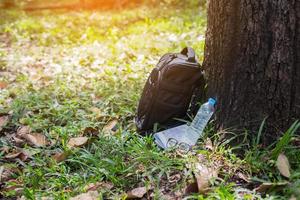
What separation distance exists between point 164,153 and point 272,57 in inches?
32.4

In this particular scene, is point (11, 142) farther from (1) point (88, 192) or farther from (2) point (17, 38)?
(2) point (17, 38)

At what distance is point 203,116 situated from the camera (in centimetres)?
293

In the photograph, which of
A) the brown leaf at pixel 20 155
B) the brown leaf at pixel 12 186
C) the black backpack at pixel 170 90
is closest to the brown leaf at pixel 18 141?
the brown leaf at pixel 20 155

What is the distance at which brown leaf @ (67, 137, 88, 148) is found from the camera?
303 cm

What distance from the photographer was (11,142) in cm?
326

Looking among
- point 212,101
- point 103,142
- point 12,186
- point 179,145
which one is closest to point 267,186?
point 179,145

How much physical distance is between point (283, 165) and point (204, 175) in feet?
1.36

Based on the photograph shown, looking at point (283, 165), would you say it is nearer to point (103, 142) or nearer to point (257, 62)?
point (257, 62)

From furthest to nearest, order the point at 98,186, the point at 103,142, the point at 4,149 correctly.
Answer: the point at 4,149 < the point at 103,142 < the point at 98,186

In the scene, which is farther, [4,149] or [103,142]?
[4,149]

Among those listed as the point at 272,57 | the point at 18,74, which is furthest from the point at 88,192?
the point at 18,74

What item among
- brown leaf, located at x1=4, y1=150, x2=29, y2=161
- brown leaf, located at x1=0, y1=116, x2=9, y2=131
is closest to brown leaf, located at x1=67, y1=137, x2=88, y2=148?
brown leaf, located at x1=4, y1=150, x2=29, y2=161

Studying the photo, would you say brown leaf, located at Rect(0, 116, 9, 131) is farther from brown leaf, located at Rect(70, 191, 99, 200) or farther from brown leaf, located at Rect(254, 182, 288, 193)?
brown leaf, located at Rect(254, 182, 288, 193)

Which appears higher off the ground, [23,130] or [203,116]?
[203,116]
